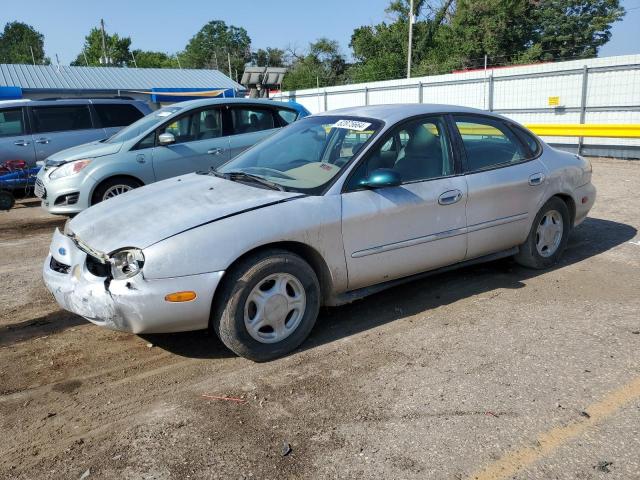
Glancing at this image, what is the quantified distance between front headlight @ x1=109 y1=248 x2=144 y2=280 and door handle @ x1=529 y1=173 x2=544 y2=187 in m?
3.41

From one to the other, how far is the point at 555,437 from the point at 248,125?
6.75 m

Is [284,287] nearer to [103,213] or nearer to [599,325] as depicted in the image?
[103,213]

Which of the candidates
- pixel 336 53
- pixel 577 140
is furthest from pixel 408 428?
pixel 336 53

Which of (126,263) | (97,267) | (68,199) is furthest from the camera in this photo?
(68,199)

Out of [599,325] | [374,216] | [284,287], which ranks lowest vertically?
[599,325]

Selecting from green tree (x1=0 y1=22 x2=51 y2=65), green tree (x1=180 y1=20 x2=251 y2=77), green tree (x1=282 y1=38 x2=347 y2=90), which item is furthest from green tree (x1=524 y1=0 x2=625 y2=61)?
green tree (x1=0 y1=22 x2=51 y2=65)

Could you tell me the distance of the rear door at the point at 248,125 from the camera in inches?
323

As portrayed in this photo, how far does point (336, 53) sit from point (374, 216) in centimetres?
6325

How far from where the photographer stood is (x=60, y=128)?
34.1ft

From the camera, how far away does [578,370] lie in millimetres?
3326

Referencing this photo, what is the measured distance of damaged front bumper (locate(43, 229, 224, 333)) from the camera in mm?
3199

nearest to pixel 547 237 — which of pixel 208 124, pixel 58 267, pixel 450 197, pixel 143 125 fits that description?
pixel 450 197

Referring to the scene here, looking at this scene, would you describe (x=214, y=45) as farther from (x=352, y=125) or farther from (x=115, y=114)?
(x=352, y=125)

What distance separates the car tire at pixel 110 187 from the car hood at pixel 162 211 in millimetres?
3466
